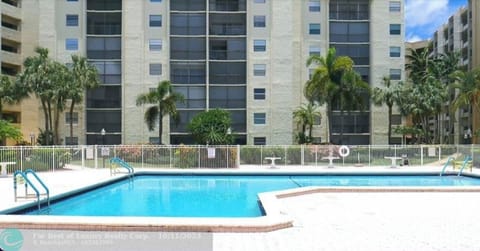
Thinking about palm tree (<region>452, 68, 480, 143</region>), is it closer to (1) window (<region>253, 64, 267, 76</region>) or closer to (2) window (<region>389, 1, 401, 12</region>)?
(2) window (<region>389, 1, 401, 12</region>)

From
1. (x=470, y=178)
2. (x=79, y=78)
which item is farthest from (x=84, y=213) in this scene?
(x=79, y=78)

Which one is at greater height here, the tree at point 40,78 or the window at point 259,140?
the tree at point 40,78

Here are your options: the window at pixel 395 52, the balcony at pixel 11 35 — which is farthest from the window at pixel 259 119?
the balcony at pixel 11 35

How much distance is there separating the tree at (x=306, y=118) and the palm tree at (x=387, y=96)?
595cm

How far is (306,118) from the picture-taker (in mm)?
47625

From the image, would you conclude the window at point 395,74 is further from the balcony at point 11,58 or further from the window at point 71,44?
the balcony at point 11,58

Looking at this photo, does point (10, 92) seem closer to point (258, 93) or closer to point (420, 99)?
point (258, 93)

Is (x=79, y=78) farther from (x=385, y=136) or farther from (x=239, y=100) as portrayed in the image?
(x=385, y=136)

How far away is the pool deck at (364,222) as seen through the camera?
28.5 ft

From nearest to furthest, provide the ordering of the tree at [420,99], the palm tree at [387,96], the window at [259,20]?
1. the palm tree at [387,96]
2. the tree at [420,99]
3. the window at [259,20]

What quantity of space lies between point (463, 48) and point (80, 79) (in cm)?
5645

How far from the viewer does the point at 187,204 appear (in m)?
16.6

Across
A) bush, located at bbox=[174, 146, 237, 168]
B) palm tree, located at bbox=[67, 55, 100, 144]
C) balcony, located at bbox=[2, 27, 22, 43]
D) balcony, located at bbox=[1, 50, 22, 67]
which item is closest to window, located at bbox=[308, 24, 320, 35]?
palm tree, located at bbox=[67, 55, 100, 144]

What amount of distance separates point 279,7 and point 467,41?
3546 cm
